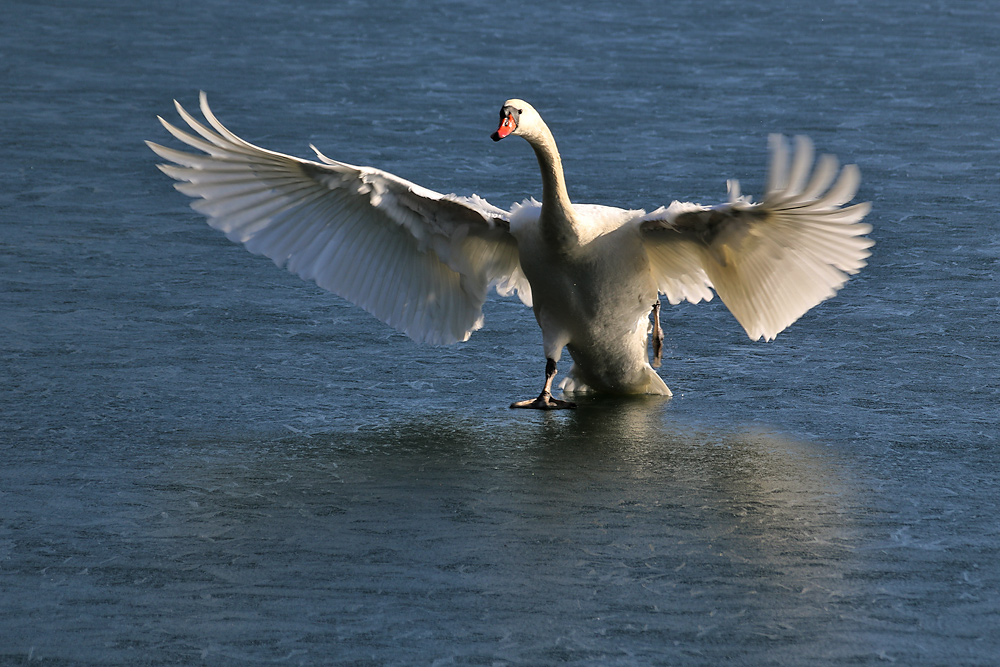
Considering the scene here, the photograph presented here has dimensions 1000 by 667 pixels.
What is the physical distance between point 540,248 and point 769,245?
3.45ft

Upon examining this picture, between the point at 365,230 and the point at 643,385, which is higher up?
the point at 365,230

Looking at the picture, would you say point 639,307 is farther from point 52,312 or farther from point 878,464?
Answer: point 52,312

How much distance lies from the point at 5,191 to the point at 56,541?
5.93m

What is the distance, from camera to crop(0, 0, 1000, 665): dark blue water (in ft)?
16.3

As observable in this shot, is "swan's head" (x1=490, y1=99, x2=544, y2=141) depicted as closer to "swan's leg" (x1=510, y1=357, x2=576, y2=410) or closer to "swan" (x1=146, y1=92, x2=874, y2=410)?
"swan" (x1=146, y1=92, x2=874, y2=410)

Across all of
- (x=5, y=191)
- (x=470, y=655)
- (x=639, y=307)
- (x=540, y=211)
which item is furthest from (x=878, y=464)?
(x=5, y=191)

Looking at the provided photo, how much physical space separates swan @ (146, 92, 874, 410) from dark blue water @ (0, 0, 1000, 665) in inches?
12.5

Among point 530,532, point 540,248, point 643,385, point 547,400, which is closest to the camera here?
point 530,532

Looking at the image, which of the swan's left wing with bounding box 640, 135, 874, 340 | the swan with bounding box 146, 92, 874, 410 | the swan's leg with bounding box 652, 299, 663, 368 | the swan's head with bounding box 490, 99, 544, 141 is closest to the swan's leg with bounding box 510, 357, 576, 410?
the swan with bounding box 146, 92, 874, 410

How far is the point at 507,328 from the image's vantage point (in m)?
8.55

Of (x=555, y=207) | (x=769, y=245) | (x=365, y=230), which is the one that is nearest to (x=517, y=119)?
(x=555, y=207)

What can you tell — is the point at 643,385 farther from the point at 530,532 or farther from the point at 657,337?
the point at 530,532

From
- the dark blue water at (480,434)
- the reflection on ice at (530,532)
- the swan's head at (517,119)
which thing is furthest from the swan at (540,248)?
the reflection on ice at (530,532)

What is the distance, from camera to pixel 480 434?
693cm
